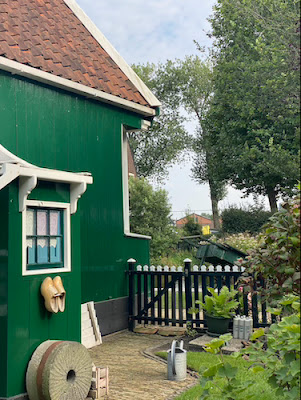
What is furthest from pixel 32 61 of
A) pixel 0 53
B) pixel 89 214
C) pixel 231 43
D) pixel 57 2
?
pixel 231 43

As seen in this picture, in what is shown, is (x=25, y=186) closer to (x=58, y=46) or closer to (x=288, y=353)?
(x=288, y=353)

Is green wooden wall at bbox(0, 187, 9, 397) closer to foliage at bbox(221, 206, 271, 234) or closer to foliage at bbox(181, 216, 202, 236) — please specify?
foliage at bbox(181, 216, 202, 236)

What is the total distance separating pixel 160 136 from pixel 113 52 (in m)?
28.9

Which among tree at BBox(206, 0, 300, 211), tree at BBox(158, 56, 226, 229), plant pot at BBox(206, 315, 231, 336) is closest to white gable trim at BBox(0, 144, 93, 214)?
plant pot at BBox(206, 315, 231, 336)

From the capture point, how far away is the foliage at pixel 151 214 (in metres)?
19.1

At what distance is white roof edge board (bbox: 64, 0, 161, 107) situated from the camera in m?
10.6

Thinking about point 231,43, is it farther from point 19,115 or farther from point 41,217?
point 41,217

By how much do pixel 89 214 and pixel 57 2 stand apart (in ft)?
17.2

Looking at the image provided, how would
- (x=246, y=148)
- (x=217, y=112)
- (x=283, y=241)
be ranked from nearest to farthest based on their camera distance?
(x=283, y=241), (x=246, y=148), (x=217, y=112)

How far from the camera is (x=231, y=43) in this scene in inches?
1023

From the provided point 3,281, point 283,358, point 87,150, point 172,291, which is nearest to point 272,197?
point 172,291

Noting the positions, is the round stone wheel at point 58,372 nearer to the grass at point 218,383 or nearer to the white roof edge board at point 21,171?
the grass at point 218,383

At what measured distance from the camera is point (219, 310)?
Answer: 8.29m

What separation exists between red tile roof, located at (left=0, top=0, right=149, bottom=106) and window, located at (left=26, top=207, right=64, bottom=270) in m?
3.17
